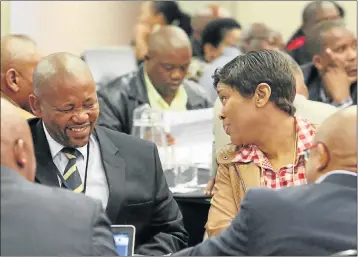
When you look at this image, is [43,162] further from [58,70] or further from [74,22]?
[74,22]

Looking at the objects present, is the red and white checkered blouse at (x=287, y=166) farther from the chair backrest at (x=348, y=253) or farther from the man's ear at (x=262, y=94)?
the chair backrest at (x=348, y=253)

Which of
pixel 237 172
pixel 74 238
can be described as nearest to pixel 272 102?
pixel 237 172

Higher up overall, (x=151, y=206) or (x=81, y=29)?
(x=81, y=29)

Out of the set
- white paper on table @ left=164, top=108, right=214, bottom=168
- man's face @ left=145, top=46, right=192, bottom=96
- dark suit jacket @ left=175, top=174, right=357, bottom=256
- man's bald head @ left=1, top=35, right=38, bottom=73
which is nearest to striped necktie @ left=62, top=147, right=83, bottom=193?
dark suit jacket @ left=175, top=174, right=357, bottom=256

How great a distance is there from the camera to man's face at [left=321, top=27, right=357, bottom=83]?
562 cm

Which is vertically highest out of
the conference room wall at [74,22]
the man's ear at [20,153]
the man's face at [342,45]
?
the conference room wall at [74,22]

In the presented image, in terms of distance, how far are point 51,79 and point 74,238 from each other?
110 cm

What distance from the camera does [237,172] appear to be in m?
3.08

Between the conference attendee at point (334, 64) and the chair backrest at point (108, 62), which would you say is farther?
the chair backrest at point (108, 62)

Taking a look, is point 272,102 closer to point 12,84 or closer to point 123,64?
point 12,84

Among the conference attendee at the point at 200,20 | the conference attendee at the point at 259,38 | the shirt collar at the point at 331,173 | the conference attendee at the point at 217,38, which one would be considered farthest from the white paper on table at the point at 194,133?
the conference attendee at the point at 200,20

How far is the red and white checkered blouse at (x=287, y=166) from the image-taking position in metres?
3.03

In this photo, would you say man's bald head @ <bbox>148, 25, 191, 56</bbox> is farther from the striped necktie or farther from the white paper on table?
the striped necktie

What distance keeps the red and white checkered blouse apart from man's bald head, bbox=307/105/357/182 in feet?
2.18
